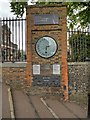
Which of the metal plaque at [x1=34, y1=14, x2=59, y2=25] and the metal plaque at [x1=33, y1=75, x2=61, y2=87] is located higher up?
the metal plaque at [x1=34, y1=14, x2=59, y2=25]

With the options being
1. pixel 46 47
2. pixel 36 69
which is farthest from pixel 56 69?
pixel 46 47

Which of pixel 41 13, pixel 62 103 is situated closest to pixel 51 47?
pixel 41 13

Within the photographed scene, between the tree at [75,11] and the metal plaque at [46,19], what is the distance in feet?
13.3

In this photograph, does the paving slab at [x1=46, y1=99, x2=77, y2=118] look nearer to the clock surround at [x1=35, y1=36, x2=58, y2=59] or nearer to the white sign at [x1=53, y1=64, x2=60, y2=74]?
the white sign at [x1=53, y1=64, x2=60, y2=74]

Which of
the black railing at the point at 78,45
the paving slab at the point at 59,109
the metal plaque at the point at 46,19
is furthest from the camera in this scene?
the black railing at the point at 78,45

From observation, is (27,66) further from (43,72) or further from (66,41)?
(66,41)

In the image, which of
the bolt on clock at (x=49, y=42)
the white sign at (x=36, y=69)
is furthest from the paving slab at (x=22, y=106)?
the white sign at (x=36, y=69)

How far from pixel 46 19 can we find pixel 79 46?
237 centimetres

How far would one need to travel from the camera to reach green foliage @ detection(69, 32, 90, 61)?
1284 centimetres

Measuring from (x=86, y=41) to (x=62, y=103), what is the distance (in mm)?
3487

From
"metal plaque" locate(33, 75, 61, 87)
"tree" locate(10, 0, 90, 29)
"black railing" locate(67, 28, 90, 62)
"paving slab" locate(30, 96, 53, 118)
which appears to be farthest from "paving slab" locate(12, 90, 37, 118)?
"tree" locate(10, 0, 90, 29)

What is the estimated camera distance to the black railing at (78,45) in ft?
41.9

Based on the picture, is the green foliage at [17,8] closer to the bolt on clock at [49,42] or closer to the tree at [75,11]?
the tree at [75,11]

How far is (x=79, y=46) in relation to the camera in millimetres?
13141
